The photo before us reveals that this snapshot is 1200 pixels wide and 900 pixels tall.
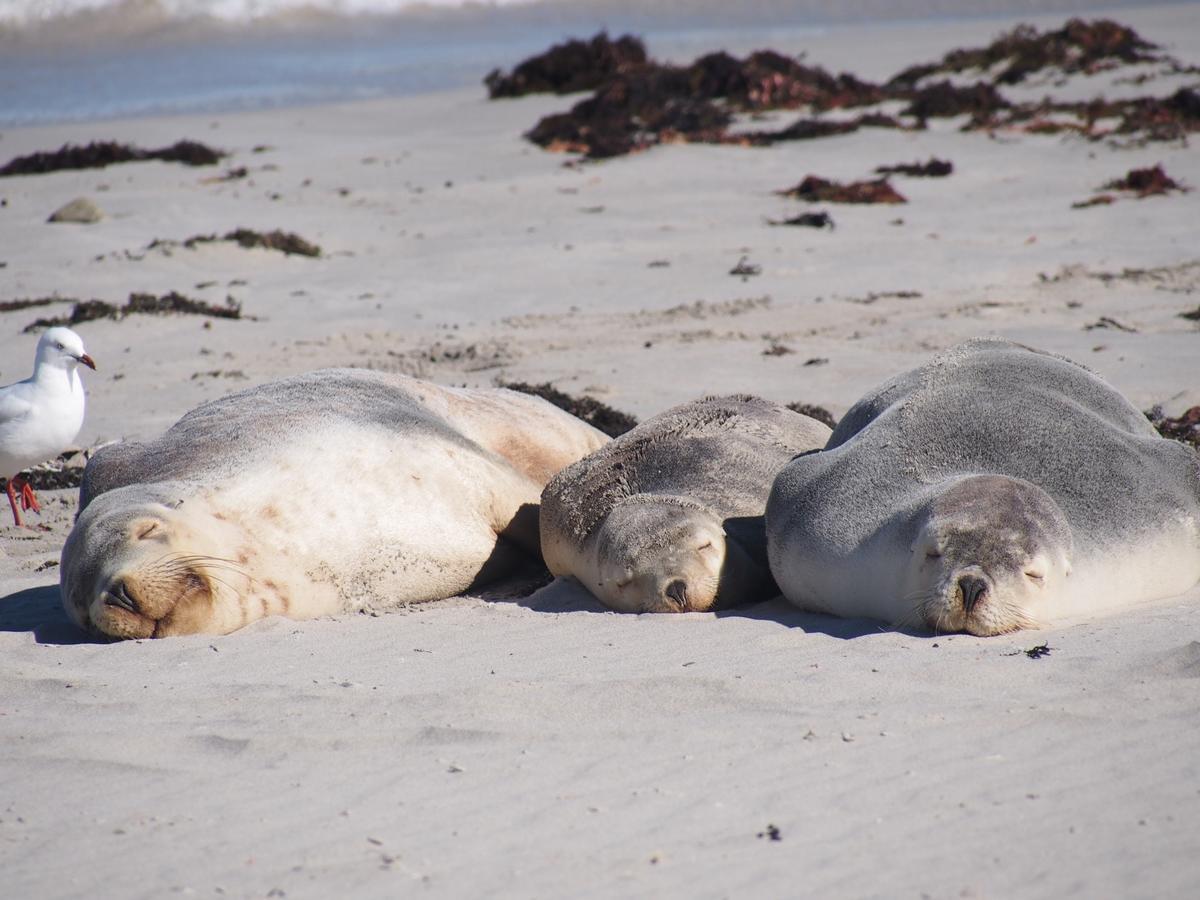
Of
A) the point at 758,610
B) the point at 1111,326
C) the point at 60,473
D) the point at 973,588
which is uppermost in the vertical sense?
the point at 973,588

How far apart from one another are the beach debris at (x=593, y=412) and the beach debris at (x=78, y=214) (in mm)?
6733

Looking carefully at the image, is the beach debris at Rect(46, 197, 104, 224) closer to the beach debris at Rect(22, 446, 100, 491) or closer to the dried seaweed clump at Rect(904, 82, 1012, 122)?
the beach debris at Rect(22, 446, 100, 491)

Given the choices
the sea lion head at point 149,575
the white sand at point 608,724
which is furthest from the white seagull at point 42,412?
the sea lion head at point 149,575

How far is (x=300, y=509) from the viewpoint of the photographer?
5.30 m

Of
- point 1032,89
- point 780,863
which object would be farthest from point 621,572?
point 1032,89

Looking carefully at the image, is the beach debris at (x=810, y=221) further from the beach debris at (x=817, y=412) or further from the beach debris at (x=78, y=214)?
the beach debris at (x=78, y=214)

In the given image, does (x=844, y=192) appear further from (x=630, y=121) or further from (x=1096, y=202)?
(x=630, y=121)

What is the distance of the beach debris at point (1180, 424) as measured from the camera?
6.72 meters

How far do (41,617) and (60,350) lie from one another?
204 cm

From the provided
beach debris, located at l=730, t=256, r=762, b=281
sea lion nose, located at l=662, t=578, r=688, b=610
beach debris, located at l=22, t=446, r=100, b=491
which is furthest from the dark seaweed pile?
sea lion nose, located at l=662, t=578, r=688, b=610

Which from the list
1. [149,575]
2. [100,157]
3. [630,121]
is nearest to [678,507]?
[149,575]

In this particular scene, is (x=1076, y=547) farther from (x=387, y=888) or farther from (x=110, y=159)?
(x=110, y=159)

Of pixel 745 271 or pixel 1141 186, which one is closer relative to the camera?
pixel 745 271

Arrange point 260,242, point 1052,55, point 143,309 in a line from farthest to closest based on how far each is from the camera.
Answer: point 1052,55 → point 260,242 → point 143,309
